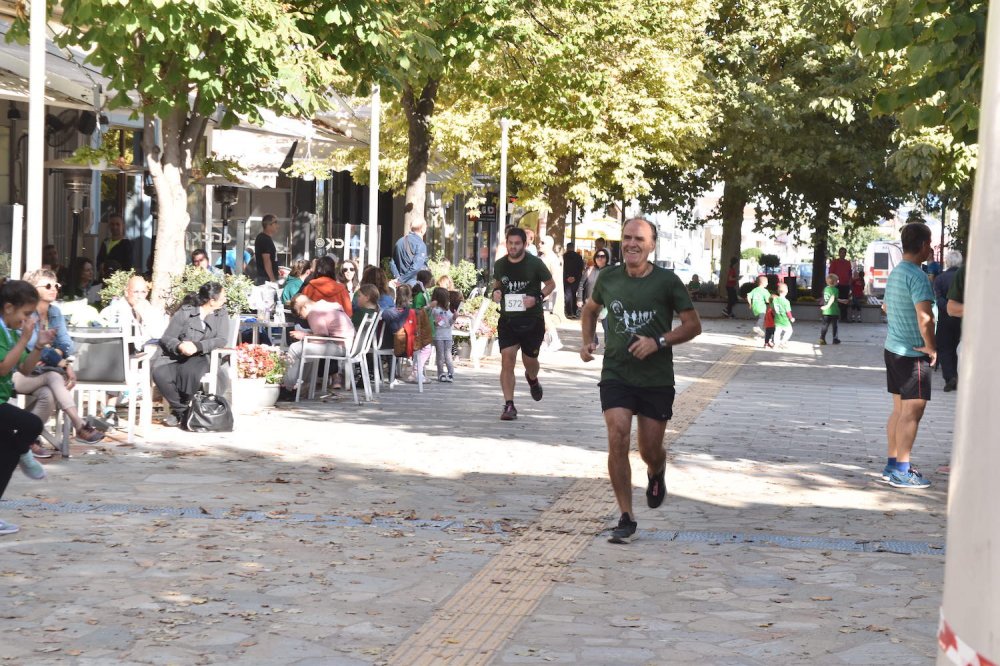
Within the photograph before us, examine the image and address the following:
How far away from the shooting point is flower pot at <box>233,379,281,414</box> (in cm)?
1420

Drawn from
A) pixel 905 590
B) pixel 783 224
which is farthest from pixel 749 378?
pixel 783 224

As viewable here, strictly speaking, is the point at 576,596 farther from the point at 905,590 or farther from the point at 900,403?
the point at 900,403

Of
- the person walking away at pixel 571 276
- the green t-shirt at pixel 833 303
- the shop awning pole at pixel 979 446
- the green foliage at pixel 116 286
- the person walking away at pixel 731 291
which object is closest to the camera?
the shop awning pole at pixel 979 446

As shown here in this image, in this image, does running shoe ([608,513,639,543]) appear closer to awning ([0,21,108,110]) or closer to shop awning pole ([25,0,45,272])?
shop awning pole ([25,0,45,272])

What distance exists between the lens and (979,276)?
2291mm

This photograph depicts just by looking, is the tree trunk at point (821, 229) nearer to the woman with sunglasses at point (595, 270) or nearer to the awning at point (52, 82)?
the woman with sunglasses at point (595, 270)

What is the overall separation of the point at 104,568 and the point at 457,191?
27192 millimetres

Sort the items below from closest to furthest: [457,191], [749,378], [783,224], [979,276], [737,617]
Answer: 1. [979,276]
2. [737,617]
3. [749,378]
4. [457,191]
5. [783,224]

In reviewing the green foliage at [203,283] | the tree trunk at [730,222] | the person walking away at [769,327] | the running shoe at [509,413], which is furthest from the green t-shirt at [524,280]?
the tree trunk at [730,222]

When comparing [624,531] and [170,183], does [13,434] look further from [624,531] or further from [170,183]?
[170,183]

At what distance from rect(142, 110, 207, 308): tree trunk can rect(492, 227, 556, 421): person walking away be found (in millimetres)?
3331

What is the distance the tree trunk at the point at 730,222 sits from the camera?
143 feet

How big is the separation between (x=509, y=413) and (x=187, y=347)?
3.16 m

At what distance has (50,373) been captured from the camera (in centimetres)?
1069
